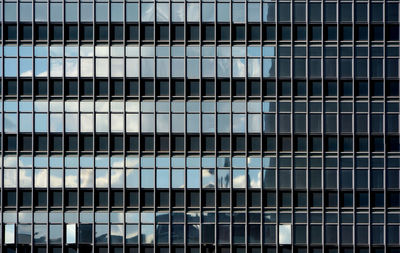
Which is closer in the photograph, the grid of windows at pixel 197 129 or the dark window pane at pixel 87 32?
the grid of windows at pixel 197 129

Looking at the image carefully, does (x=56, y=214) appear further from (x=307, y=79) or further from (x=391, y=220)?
(x=391, y=220)

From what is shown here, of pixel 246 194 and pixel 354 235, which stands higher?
pixel 246 194

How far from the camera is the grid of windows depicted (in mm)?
35906

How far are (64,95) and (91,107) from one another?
7.34 feet

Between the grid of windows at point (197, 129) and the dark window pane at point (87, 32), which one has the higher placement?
the dark window pane at point (87, 32)

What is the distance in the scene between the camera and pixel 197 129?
3603 centimetres

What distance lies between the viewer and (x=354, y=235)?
35969 mm

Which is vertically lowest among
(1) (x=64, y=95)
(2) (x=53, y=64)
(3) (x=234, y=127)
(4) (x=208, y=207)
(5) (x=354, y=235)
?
(5) (x=354, y=235)

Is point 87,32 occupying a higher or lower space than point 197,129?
higher

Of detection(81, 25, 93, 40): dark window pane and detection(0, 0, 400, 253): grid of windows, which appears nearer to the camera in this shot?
detection(0, 0, 400, 253): grid of windows

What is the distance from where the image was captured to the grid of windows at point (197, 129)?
3591cm

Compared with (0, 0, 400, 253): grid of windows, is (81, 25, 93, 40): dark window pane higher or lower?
higher

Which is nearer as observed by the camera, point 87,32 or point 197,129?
point 197,129

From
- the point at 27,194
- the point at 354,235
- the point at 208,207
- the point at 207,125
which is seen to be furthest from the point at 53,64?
the point at 354,235
